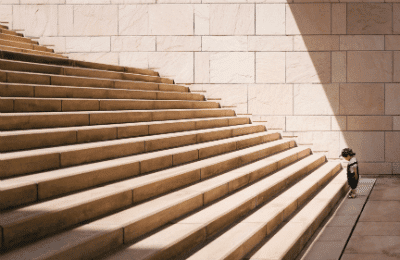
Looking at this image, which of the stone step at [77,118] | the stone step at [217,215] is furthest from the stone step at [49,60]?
the stone step at [217,215]

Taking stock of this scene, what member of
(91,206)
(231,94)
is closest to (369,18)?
(231,94)

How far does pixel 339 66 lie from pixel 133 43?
6.03m

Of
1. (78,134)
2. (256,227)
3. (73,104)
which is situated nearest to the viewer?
(256,227)

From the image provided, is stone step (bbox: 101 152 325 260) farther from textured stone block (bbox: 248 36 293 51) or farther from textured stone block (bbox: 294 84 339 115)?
textured stone block (bbox: 248 36 293 51)

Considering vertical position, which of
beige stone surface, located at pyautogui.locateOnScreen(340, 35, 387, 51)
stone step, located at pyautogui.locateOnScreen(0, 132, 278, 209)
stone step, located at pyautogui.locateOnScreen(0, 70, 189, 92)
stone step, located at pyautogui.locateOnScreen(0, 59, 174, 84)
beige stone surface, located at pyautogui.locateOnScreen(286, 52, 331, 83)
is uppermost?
beige stone surface, located at pyautogui.locateOnScreen(340, 35, 387, 51)

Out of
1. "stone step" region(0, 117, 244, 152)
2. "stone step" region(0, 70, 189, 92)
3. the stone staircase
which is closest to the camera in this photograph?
the stone staircase

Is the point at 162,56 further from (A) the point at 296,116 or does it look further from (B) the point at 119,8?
(A) the point at 296,116

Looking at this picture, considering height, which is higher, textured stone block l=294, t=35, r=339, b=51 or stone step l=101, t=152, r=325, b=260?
textured stone block l=294, t=35, r=339, b=51

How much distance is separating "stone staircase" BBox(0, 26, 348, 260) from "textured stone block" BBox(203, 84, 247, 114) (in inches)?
130

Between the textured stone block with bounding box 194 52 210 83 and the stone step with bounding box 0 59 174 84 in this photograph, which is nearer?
the stone step with bounding box 0 59 174 84

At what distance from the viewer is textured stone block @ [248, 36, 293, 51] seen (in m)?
11.0

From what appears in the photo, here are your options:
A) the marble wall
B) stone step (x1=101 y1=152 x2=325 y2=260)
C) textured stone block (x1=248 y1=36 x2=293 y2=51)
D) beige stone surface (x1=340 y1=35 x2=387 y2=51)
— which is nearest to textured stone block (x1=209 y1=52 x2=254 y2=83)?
the marble wall

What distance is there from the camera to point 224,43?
1106 cm

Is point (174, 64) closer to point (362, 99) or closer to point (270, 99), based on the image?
point (270, 99)
